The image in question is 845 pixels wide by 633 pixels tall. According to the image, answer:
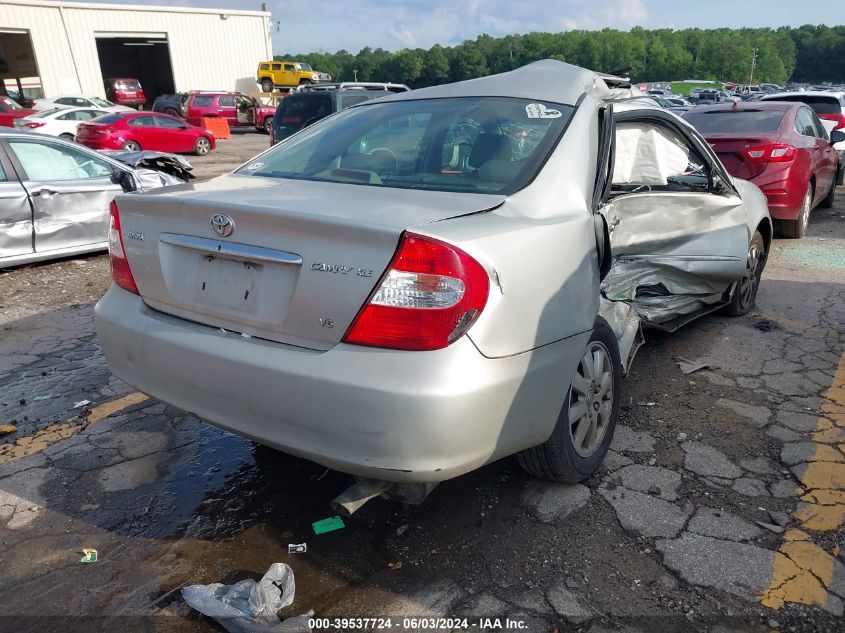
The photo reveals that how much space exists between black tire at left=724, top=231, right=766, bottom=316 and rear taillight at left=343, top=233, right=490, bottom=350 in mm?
3525

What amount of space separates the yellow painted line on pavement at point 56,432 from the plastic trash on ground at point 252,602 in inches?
51.7

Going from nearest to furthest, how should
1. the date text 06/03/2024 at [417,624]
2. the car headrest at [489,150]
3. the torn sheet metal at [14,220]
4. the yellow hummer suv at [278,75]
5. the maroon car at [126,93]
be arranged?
1. the date text 06/03/2024 at [417,624]
2. the car headrest at [489,150]
3. the torn sheet metal at [14,220]
4. the maroon car at [126,93]
5. the yellow hummer suv at [278,75]

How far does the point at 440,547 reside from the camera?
99.1 inches

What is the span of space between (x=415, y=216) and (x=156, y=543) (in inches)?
62.2

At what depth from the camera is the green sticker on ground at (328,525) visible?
262cm

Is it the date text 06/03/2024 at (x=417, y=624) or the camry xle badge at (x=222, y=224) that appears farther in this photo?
the camry xle badge at (x=222, y=224)

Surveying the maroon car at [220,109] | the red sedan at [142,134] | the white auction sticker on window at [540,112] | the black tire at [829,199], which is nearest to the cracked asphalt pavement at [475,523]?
the white auction sticker on window at [540,112]

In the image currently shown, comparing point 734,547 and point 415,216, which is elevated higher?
point 415,216

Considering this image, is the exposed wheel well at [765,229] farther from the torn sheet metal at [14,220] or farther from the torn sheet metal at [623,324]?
the torn sheet metal at [14,220]

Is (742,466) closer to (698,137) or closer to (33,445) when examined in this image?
(698,137)

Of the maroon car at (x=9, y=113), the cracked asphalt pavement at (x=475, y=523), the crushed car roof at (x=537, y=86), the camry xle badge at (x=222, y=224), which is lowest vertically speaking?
the maroon car at (x=9, y=113)

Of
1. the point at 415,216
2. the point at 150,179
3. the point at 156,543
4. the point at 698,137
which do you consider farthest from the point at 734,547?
the point at 150,179

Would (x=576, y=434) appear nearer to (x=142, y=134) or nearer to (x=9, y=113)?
(x=142, y=134)

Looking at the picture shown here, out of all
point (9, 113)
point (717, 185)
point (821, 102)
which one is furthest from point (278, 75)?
point (717, 185)
